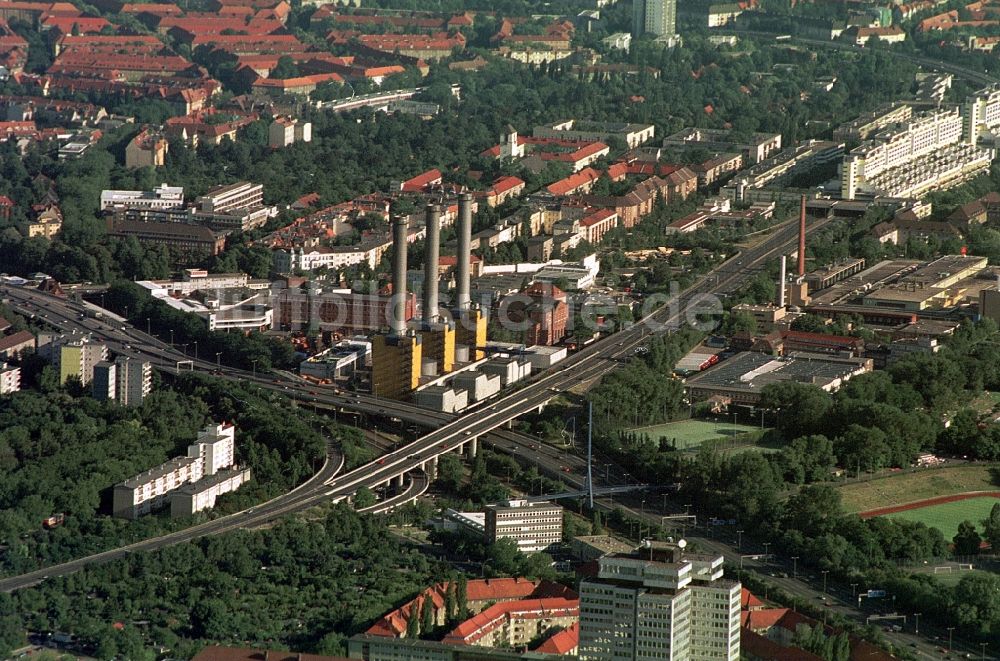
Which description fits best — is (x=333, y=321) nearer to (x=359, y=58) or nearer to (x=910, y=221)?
(x=910, y=221)

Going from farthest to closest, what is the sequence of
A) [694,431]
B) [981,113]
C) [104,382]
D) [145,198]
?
[981,113], [145,198], [104,382], [694,431]

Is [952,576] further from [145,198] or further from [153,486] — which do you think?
[145,198]

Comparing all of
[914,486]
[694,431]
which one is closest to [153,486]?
[694,431]

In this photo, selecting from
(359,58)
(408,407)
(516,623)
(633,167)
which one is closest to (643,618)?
(516,623)

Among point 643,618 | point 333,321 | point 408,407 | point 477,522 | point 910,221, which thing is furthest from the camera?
point 910,221

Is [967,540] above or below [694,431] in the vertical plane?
above

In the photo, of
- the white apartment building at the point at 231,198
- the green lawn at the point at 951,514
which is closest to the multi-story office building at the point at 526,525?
the green lawn at the point at 951,514

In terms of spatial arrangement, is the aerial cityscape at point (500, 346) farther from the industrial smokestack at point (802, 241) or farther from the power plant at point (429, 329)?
the industrial smokestack at point (802, 241)

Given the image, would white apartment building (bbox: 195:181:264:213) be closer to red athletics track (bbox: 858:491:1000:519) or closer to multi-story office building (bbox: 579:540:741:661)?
red athletics track (bbox: 858:491:1000:519)

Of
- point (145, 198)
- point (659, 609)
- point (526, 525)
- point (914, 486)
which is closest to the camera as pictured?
point (659, 609)
